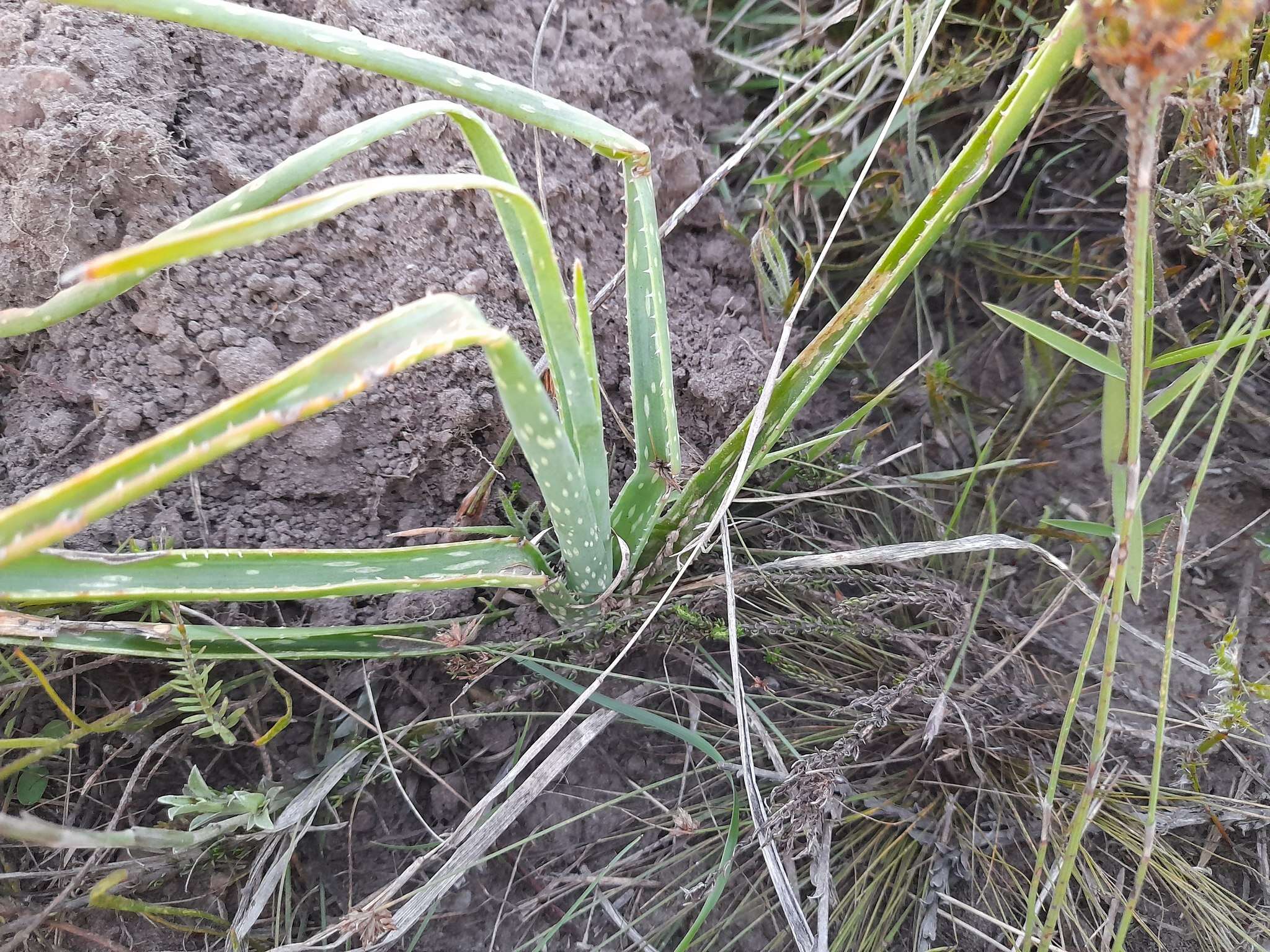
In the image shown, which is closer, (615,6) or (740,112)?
(615,6)

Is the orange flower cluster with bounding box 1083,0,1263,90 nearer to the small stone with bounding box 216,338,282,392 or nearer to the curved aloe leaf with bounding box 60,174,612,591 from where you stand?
the curved aloe leaf with bounding box 60,174,612,591

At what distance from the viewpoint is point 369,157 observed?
963 mm

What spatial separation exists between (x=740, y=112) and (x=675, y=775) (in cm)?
106

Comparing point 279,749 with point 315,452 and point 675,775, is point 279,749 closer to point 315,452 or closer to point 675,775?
point 315,452

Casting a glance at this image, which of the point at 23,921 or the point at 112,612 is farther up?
the point at 112,612

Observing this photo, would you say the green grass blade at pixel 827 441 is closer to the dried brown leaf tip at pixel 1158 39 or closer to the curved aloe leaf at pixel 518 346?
the curved aloe leaf at pixel 518 346

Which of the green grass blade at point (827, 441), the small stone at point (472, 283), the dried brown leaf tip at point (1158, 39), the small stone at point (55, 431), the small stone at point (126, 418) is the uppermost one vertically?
the dried brown leaf tip at point (1158, 39)

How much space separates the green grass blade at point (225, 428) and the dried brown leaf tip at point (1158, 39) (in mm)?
440

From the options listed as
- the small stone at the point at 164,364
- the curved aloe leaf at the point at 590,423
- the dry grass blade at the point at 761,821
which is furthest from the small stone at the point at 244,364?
the dry grass blade at the point at 761,821

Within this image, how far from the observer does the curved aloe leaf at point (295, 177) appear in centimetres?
66

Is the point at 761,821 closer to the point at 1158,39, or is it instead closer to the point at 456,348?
the point at 456,348

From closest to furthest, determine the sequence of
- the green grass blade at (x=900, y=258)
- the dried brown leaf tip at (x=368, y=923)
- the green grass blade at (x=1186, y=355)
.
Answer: the green grass blade at (x=900, y=258)
the dried brown leaf tip at (x=368, y=923)
the green grass blade at (x=1186, y=355)

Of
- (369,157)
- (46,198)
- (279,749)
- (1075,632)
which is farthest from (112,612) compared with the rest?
(1075,632)

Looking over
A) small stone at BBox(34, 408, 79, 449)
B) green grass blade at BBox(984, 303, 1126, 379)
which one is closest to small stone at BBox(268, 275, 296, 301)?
small stone at BBox(34, 408, 79, 449)
